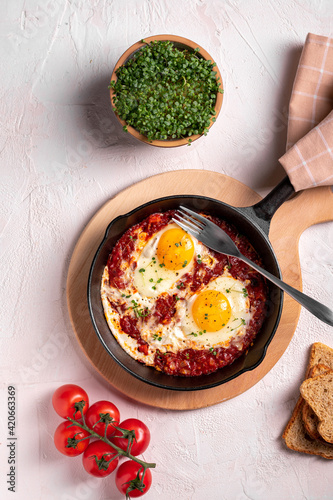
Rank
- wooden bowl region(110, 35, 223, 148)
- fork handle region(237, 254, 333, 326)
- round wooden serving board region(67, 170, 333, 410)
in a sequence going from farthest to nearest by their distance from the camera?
round wooden serving board region(67, 170, 333, 410) < wooden bowl region(110, 35, 223, 148) < fork handle region(237, 254, 333, 326)

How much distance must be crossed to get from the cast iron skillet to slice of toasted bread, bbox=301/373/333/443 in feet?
2.63

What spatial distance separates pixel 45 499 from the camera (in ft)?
13.3

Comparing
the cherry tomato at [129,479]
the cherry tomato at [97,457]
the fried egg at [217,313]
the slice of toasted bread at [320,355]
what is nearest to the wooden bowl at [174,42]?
the fried egg at [217,313]

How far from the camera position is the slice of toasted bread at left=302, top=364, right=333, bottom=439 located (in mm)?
3994

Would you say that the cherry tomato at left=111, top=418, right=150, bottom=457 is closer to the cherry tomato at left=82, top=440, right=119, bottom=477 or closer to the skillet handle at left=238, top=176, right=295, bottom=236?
the cherry tomato at left=82, top=440, right=119, bottom=477

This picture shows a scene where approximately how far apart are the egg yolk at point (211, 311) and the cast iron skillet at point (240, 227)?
36 centimetres

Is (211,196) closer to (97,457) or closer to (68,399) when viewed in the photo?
(68,399)

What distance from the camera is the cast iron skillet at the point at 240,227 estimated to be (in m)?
3.55

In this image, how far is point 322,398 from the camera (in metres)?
3.97

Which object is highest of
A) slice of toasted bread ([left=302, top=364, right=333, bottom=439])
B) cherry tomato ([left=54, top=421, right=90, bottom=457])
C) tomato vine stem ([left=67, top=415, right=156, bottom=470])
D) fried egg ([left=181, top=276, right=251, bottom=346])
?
fried egg ([left=181, top=276, right=251, bottom=346])

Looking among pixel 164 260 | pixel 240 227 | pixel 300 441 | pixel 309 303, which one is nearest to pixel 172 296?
pixel 164 260

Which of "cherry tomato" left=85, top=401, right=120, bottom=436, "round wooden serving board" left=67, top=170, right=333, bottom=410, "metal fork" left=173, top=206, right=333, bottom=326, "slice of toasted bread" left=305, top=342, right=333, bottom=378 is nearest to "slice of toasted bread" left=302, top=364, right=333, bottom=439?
"slice of toasted bread" left=305, top=342, right=333, bottom=378

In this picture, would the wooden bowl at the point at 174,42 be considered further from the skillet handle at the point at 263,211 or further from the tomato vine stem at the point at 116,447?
the tomato vine stem at the point at 116,447

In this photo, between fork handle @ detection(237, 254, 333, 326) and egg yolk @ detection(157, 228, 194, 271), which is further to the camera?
egg yolk @ detection(157, 228, 194, 271)
